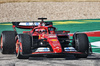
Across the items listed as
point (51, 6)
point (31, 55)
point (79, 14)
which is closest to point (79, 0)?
point (51, 6)

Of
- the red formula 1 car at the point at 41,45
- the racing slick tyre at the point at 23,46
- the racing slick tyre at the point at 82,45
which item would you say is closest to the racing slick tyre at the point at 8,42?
the red formula 1 car at the point at 41,45

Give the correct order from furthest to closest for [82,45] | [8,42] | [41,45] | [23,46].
A: [8,42] < [41,45] < [82,45] < [23,46]

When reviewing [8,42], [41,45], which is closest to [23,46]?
[41,45]

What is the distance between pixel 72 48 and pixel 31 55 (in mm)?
1416

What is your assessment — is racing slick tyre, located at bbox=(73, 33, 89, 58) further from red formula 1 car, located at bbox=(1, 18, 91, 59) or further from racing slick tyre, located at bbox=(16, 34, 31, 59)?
racing slick tyre, located at bbox=(16, 34, 31, 59)

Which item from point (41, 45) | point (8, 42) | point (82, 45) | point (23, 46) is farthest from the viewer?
point (8, 42)

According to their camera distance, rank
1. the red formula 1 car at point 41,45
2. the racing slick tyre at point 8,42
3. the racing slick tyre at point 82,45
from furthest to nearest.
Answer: the racing slick tyre at point 8,42
the racing slick tyre at point 82,45
the red formula 1 car at point 41,45

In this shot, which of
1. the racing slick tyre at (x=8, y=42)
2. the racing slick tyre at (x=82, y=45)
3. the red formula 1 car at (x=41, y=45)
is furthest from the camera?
the racing slick tyre at (x=8, y=42)

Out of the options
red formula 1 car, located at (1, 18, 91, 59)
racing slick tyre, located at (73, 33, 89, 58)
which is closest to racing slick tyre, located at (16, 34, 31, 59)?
red formula 1 car, located at (1, 18, 91, 59)

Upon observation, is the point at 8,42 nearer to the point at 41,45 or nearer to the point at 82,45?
the point at 41,45

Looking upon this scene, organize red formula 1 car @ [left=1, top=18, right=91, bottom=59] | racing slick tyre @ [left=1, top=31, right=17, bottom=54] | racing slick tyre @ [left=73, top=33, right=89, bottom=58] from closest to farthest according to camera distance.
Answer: red formula 1 car @ [left=1, top=18, right=91, bottom=59], racing slick tyre @ [left=73, top=33, right=89, bottom=58], racing slick tyre @ [left=1, top=31, right=17, bottom=54]

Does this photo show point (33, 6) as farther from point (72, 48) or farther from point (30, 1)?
point (72, 48)

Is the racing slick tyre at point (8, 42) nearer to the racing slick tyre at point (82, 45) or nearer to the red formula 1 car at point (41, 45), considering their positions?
the red formula 1 car at point (41, 45)

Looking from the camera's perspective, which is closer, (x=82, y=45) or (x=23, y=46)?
(x=23, y=46)
